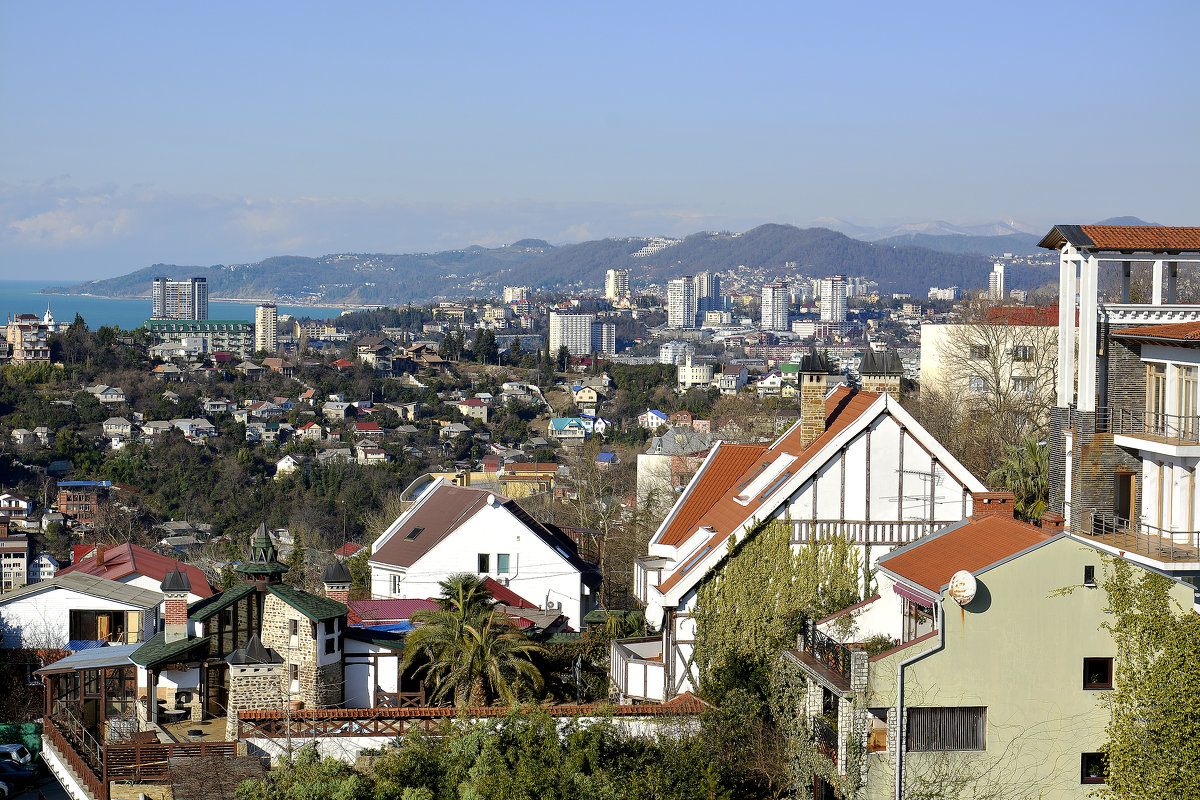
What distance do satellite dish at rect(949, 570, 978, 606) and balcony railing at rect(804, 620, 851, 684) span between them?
4.87ft

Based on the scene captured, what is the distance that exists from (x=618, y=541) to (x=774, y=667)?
1769 centimetres

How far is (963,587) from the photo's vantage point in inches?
544

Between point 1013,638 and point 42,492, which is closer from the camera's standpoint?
point 1013,638

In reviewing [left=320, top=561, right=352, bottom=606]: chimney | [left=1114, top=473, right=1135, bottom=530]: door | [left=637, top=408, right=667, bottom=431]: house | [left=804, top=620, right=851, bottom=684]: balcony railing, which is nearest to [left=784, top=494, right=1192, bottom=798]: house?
[left=804, top=620, right=851, bottom=684]: balcony railing

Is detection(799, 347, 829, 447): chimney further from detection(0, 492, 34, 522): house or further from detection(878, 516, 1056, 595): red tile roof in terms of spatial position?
detection(0, 492, 34, 522): house

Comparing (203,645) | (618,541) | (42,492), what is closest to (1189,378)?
(203,645)

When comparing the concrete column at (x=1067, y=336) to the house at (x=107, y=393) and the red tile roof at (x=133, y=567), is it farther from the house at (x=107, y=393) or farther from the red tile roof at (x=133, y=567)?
the house at (x=107, y=393)

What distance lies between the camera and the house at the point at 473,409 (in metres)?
152

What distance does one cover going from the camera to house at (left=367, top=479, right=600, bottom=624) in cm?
2741

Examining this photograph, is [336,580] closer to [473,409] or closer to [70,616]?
[70,616]

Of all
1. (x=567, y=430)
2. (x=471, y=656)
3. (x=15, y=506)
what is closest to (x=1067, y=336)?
(x=471, y=656)

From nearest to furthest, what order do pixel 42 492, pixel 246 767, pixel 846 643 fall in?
pixel 246 767 → pixel 846 643 → pixel 42 492

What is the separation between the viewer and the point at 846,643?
1642 centimetres

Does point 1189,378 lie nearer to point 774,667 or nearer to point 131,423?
point 774,667
